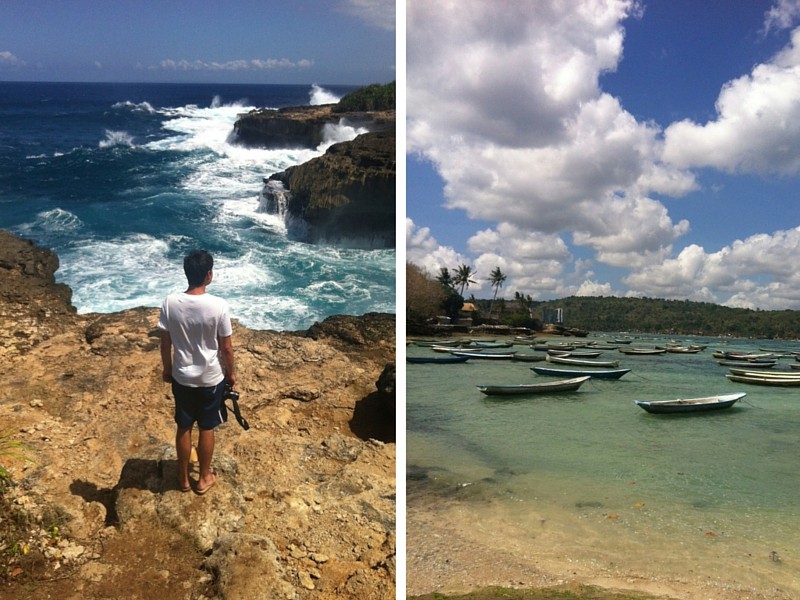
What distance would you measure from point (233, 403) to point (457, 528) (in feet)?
8.74

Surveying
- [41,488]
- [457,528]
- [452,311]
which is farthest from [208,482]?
[452,311]

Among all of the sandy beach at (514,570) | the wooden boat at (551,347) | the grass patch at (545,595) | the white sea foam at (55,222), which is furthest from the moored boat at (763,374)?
the white sea foam at (55,222)

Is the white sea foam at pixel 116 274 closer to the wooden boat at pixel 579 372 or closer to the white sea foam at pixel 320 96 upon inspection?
the white sea foam at pixel 320 96

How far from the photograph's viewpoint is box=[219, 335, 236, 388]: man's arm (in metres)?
2.36

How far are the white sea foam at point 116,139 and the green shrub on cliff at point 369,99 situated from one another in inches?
40.8

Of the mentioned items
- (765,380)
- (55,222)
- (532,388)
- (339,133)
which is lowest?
(765,380)

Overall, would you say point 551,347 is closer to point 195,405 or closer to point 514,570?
point 514,570

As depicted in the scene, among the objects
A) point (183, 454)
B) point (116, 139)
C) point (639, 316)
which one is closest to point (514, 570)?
point (183, 454)

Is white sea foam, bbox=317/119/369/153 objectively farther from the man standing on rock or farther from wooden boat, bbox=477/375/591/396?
wooden boat, bbox=477/375/591/396

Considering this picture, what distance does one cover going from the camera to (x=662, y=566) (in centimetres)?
414

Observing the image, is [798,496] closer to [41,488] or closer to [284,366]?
[284,366]

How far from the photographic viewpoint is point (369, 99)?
10.6 ft

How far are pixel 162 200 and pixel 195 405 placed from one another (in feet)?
3.47

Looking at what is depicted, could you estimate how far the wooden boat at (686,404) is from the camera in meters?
9.57
